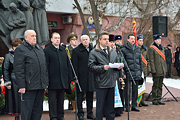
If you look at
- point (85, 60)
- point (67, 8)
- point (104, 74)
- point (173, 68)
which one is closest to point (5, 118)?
point (85, 60)

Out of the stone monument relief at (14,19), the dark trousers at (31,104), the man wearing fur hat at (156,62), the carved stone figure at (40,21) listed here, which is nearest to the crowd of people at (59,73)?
the dark trousers at (31,104)

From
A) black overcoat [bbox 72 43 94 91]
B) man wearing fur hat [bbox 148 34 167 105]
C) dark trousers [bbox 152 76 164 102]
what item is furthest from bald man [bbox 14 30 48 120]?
dark trousers [bbox 152 76 164 102]

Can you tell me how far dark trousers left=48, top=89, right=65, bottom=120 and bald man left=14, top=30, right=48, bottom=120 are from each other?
1.24 metres

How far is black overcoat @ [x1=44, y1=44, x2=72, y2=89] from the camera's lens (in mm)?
7750

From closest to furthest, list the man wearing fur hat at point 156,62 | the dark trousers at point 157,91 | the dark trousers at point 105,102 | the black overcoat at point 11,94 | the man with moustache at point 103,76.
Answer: the man with moustache at point 103,76
the dark trousers at point 105,102
the black overcoat at point 11,94
the man wearing fur hat at point 156,62
the dark trousers at point 157,91

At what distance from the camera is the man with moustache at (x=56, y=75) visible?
7.76 m

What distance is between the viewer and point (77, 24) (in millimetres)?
23734

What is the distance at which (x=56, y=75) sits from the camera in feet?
25.5

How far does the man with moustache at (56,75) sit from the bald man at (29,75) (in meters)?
1.23

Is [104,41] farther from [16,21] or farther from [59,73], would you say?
[16,21]

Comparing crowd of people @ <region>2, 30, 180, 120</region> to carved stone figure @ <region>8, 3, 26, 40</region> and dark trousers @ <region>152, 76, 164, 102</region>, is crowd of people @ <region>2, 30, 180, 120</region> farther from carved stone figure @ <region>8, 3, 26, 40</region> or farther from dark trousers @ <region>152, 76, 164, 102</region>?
carved stone figure @ <region>8, 3, 26, 40</region>

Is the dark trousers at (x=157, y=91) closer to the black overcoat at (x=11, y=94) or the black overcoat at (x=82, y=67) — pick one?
the black overcoat at (x=82, y=67)

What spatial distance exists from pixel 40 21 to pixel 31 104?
170 inches

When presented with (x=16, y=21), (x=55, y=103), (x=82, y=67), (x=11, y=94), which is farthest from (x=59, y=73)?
(x=16, y=21)
